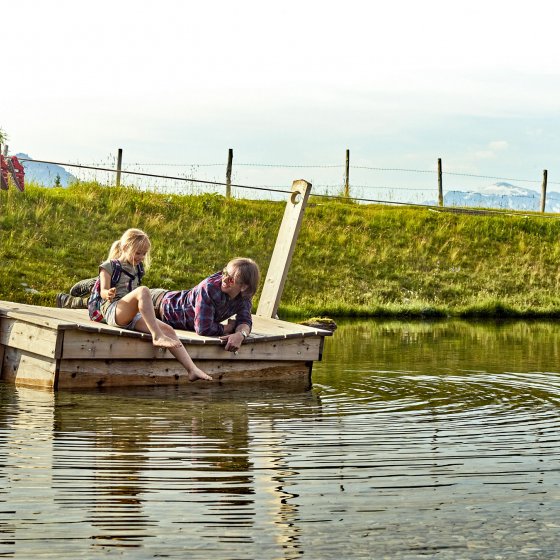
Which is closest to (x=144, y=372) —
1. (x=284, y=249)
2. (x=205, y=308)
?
(x=205, y=308)

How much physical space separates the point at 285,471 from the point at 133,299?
366cm

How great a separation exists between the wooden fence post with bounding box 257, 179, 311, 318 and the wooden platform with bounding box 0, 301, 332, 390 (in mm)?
1317

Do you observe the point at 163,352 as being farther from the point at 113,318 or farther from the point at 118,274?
the point at 118,274

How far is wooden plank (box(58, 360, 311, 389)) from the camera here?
9.76 meters

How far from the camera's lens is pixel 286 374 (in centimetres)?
1109

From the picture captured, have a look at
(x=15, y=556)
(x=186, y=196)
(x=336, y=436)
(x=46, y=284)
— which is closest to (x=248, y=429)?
(x=336, y=436)

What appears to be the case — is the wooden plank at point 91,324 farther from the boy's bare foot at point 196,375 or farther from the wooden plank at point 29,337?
the boy's bare foot at point 196,375

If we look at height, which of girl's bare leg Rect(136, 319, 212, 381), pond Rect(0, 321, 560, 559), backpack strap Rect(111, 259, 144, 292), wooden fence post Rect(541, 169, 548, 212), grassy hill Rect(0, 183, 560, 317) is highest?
wooden fence post Rect(541, 169, 548, 212)

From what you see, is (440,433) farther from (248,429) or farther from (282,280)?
(282,280)

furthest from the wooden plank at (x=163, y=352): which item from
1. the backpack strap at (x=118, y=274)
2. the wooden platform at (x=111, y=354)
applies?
the backpack strap at (x=118, y=274)

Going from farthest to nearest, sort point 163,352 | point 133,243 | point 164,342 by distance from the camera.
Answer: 1. point 163,352
2. point 133,243
3. point 164,342

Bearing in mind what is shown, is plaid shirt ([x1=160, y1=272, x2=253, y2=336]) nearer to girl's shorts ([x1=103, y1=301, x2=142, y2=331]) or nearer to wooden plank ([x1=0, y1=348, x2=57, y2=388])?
girl's shorts ([x1=103, y1=301, x2=142, y2=331])

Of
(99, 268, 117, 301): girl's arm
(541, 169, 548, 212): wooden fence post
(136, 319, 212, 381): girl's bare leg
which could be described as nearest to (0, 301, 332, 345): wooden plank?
(136, 319, 212, 381): girl's bare leg

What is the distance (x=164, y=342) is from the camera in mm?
9562
